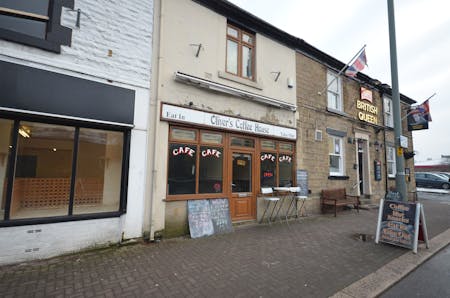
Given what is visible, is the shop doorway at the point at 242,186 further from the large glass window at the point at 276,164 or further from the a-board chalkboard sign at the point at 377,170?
the a-board chalkboard sign at the point at 377,170

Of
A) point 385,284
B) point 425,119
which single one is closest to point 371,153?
point 425,119

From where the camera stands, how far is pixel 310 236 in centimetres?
625

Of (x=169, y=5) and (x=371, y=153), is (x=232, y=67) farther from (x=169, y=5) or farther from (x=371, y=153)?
(x=371, y=153)

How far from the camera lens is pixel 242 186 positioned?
24.6 ft

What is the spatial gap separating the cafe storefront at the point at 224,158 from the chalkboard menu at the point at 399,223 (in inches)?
129

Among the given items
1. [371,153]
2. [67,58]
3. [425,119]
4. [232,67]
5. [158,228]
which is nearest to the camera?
[67,58]

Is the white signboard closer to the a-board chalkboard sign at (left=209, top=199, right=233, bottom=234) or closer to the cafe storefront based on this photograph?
the cafe storefront

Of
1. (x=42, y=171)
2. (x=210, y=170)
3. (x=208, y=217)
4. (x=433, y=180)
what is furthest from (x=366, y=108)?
(x=433, y=180)

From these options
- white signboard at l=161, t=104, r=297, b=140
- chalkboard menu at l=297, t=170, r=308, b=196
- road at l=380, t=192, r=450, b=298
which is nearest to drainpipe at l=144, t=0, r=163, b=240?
white signboard at l=161, t=104, r=297, b=140

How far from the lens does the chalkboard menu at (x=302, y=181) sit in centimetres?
877

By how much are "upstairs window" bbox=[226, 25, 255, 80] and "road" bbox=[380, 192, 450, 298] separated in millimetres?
6542

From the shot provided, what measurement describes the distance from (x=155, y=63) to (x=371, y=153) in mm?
11337

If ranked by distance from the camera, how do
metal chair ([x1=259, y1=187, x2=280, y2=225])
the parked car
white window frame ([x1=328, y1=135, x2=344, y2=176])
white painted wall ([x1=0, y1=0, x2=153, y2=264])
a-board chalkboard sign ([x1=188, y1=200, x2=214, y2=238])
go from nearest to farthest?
white painted wall ([x1=0, y1=0, x2=153, y2=264]) → a-board chalkboard sign ([x1=188, y1=200, x2=214, y2=238]) → metal chair ([x1=259, y1=187, x2=280, y2=225]) → white window frame ([x1=328, y1=135, x2=344, y2=176]) → the parked car

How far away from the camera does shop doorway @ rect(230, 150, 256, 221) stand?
7219 millimetres
